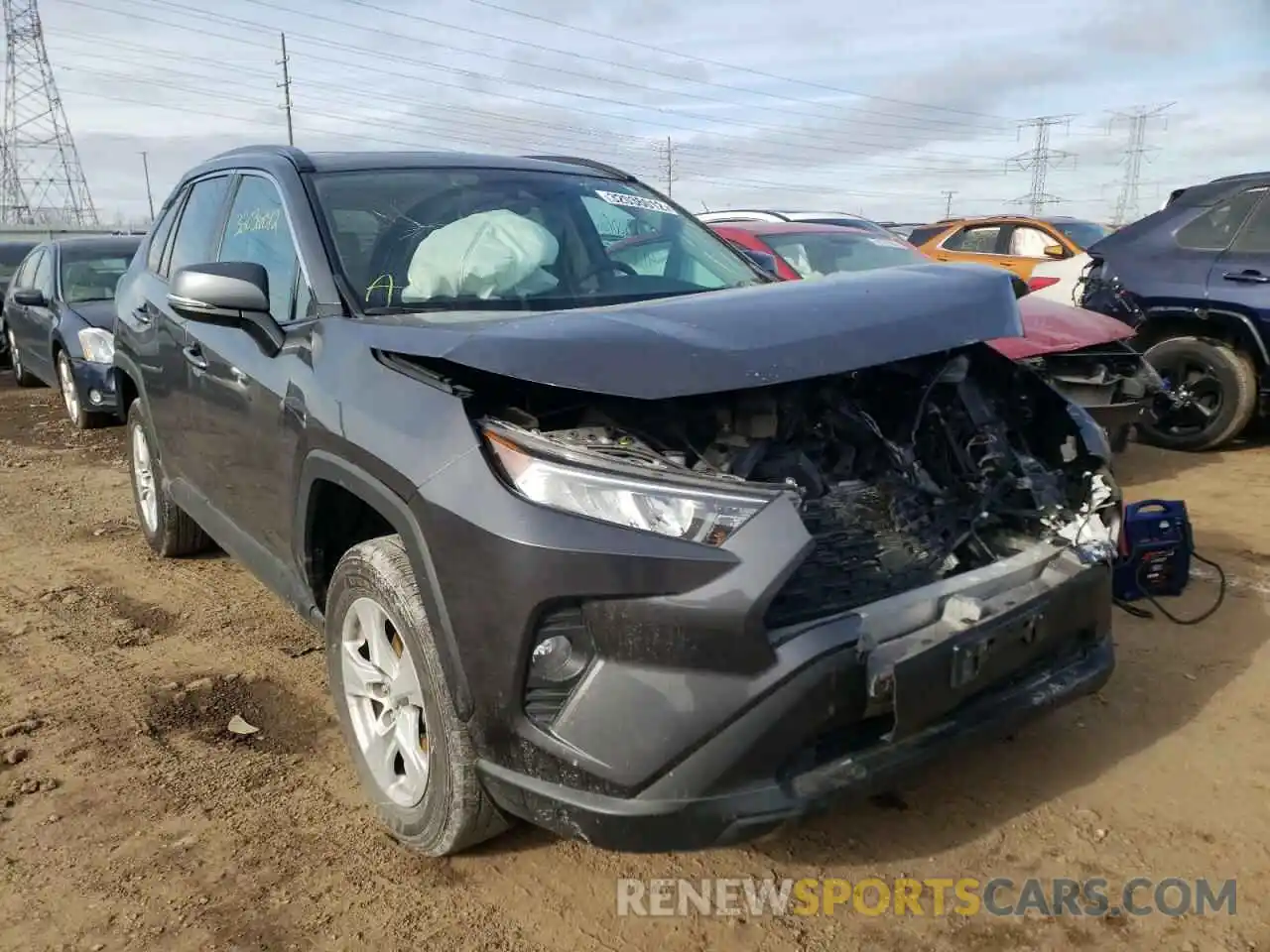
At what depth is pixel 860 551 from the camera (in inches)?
91.4

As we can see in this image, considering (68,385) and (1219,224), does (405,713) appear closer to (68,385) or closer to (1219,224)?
(1219,224)

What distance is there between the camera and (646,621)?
6.40 ft

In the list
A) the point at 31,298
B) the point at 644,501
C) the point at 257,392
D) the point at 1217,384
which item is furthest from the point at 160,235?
the point at 1217,384

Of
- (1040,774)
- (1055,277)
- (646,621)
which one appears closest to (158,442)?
(646,621)

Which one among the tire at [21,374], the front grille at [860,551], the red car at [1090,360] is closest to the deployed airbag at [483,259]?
the front grille at [860,551]

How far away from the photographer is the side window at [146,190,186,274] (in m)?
4.39

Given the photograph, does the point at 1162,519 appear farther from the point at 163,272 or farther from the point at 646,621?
the point at 163,272

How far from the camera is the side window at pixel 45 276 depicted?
881 cm

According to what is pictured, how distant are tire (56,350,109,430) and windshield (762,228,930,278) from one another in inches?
227

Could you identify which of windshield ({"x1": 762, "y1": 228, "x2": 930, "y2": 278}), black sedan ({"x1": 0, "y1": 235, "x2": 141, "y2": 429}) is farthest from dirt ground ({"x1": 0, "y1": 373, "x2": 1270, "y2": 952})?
black sedan ({"x1": 0, "y1": 235, "x2": 141, "y2": 429})

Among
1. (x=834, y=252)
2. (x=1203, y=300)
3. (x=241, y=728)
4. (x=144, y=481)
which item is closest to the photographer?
(x=241, y=728)

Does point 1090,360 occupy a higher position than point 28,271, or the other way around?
point 28,271

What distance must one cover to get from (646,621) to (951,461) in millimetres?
1272

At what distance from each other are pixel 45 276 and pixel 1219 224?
9709mm
